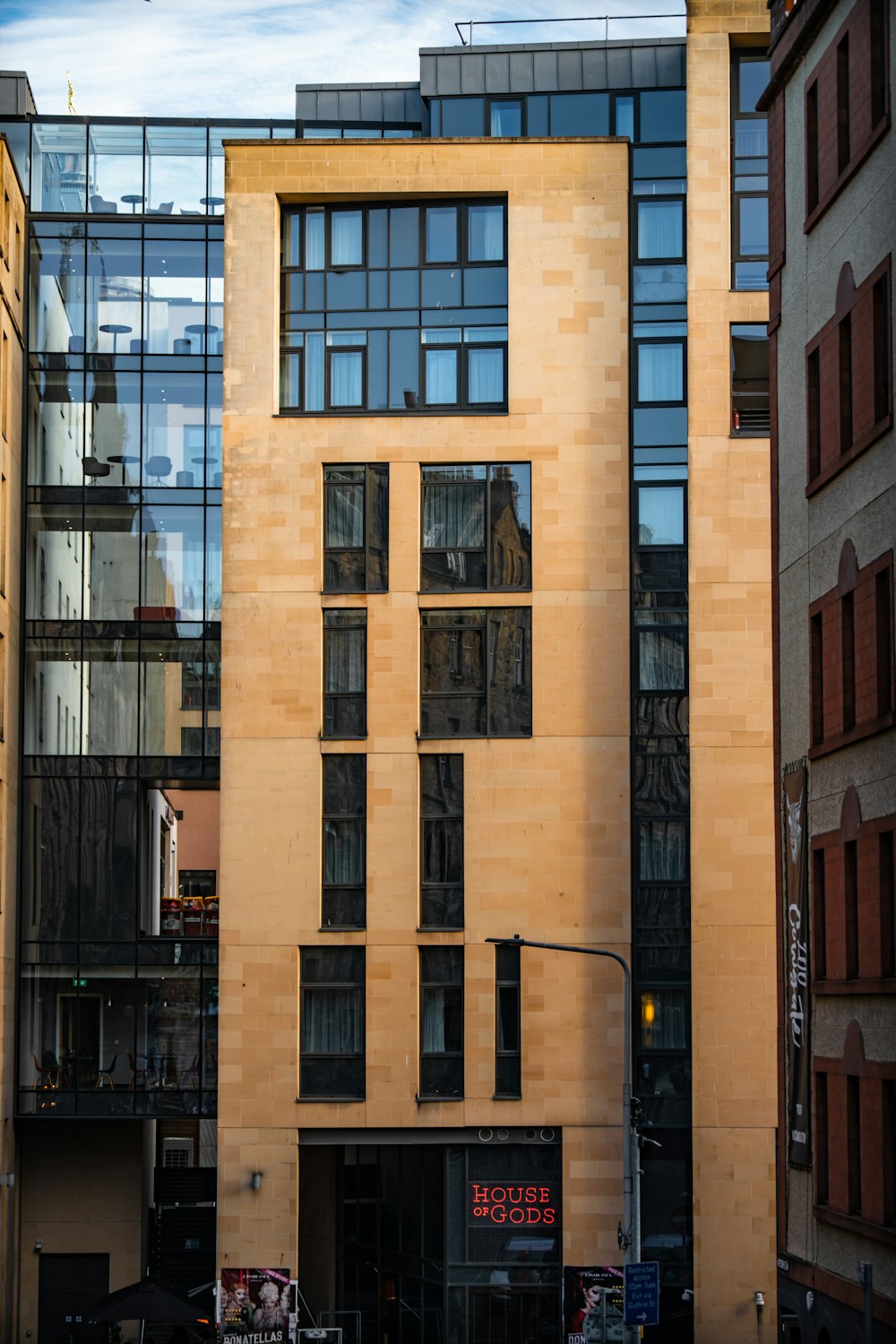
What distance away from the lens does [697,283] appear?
47.8 metres

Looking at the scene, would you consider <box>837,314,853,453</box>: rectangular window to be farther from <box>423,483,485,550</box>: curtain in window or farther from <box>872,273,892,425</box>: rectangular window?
<box>423,483,485,550</box>: curtain in window

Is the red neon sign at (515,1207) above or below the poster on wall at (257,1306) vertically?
above

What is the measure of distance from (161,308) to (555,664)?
13.8 meters

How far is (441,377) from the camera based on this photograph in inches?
1944

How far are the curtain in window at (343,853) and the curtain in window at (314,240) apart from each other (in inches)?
558

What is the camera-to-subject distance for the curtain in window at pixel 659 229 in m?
49.1

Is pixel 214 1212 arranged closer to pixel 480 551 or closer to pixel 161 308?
pixel 480 551

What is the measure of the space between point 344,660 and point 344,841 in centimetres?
443

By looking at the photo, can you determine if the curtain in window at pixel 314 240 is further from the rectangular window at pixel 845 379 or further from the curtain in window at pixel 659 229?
the rectangular window at pixel 845 379

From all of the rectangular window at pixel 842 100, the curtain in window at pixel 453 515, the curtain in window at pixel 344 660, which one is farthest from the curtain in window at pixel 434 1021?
the rectangular window at pixel 842 100

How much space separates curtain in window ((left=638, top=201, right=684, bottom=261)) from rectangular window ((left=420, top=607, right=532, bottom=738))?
376 inches

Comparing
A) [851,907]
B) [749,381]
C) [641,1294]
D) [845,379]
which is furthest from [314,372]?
[851,907]

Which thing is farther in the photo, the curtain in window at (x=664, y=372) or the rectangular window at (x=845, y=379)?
the curtain in window at (x=664, y=372)

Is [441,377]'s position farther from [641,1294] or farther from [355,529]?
[641,1294]
